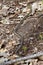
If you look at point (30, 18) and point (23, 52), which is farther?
point (30, 18)

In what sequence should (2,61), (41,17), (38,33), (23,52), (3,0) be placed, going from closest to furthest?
(2,61) < (23,52) < (38,33) < (41,17) < (3,0)

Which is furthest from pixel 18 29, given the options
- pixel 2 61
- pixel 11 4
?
pixel 11 4

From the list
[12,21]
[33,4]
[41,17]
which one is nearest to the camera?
[41,17]

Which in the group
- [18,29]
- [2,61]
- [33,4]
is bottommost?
[2,61]

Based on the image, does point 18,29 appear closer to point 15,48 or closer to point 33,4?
point 15,48

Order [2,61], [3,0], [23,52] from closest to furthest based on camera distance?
Result: [2,61] < [23,52] < [3,0]

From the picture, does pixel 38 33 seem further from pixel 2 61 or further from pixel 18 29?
pixel 2 61

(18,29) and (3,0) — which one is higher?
(3,0)

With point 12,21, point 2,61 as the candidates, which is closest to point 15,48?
point 2,61

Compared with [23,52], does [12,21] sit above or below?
above
